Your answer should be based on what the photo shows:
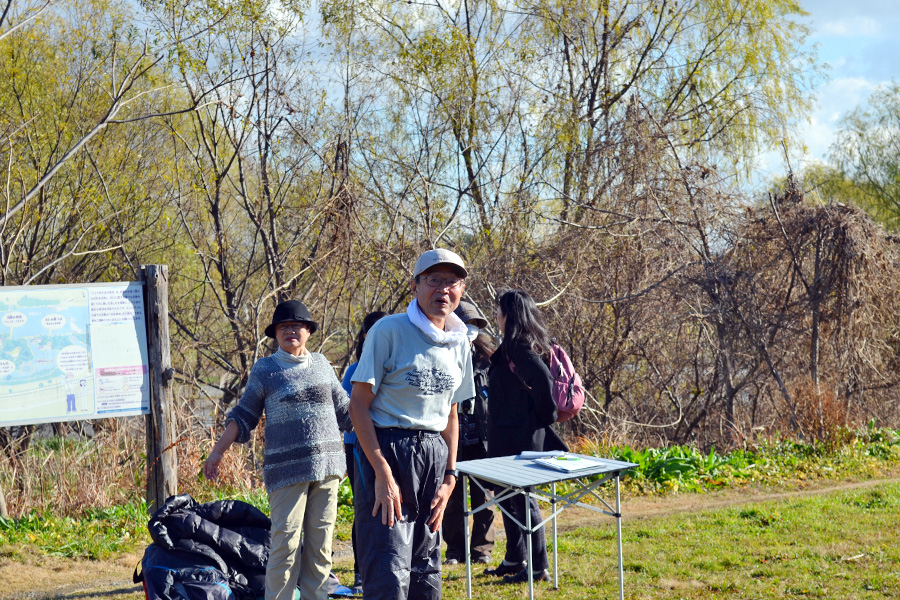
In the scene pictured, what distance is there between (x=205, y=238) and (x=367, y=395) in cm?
851

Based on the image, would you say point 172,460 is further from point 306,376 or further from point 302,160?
point 302,160

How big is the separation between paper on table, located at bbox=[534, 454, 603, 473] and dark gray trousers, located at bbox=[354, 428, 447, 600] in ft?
3.95

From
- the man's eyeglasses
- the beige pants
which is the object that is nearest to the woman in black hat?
the beige pants

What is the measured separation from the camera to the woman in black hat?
172 inches

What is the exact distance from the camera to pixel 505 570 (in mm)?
5191

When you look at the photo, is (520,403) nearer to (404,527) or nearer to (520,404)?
(520,404)

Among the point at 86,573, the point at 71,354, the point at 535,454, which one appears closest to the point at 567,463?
the point at 535,454

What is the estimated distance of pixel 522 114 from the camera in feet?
40.3

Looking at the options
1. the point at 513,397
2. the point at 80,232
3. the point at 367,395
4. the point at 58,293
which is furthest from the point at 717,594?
the point at 80,232

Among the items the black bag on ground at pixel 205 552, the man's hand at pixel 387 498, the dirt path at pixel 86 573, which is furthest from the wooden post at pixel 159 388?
the man's hand at pixel 387 498

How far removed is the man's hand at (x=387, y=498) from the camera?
3.04 m

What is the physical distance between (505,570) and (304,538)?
1380 mm

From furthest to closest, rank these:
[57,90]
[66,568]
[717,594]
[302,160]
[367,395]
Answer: [57,90]
[302,160]
[66,568]
[717,594]
[367,395]

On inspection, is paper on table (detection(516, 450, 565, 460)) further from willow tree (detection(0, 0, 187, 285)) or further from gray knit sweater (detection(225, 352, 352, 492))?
willow tree (detection(0, 0, 187, 285))
